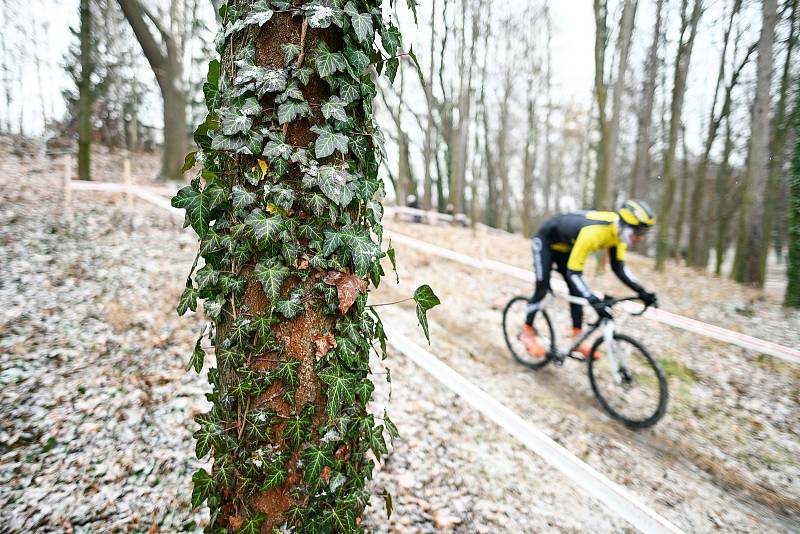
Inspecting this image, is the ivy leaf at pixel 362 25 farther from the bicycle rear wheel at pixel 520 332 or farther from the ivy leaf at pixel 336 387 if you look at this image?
the bicycle rear wheel at pixel 520 332

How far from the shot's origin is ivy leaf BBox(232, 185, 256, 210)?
1.52 meters

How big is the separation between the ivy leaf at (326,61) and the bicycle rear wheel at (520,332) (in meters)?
4.26

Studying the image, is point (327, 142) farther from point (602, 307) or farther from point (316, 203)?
point (602, 307)

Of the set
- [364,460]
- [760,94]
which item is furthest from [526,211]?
[364,460]

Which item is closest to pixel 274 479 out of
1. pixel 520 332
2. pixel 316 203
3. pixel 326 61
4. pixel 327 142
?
pixel 316 203

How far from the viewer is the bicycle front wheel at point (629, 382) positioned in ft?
13.6

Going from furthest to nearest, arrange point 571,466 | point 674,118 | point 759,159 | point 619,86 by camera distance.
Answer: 1. point 674,118
2. point 619,86
3. point 759,159
4. point 571,466

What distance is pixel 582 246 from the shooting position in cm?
450

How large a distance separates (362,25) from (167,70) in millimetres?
11051

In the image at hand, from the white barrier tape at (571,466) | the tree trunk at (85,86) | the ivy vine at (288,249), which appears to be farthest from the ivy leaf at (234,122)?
the tree trunk at (85,86)

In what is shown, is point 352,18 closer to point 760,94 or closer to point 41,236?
point 41,236

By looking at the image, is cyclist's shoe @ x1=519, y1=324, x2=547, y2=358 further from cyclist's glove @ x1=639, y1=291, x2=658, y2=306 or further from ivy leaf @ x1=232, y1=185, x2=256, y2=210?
ivy leaf @ x1=232, y1=185, x2=256, y2=210

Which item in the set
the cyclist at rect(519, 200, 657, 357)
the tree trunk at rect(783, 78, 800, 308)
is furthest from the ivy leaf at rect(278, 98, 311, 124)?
the tree trunk at rect(783, 78, 800, 308)

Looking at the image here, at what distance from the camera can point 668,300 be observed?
791cm
